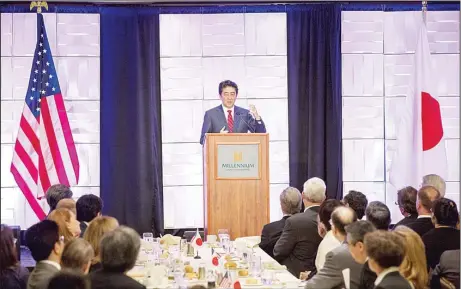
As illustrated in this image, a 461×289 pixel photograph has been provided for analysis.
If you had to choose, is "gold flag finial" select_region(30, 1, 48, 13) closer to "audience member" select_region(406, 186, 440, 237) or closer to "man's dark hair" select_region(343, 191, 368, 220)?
"man's dark hair" select_region(343, 191, 368, 220)

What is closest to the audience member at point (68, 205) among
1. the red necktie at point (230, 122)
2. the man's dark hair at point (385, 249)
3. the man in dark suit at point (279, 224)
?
the man in dark suit at point (279, 224)

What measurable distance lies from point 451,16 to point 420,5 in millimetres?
518

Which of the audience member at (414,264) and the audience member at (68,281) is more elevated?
the audience member at (68,281)

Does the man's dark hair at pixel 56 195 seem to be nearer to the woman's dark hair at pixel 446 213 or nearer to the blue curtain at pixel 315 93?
the blue curtain at pixel 315 93

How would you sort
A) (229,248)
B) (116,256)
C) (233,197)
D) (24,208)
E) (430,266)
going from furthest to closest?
1. (24,208)
2. (233,197)
3. (229,248)
4. (430,266)
5. (116,256)

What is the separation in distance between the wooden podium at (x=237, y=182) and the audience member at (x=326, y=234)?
223 cm

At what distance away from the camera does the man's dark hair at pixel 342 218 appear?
511 centimetres

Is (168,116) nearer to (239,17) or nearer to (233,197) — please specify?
(239,17)

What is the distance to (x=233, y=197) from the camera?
8.09 metres

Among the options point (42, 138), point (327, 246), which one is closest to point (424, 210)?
point (327, 246)

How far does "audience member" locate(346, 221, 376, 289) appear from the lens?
4.51 m

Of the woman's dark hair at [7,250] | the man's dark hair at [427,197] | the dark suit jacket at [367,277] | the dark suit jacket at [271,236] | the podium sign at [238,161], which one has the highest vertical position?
the podium sign at [238,161]

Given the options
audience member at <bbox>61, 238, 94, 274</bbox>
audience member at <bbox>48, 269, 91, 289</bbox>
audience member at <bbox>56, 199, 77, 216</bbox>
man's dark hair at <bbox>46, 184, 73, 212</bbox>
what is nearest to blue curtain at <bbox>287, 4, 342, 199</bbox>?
man's dark hair at <bbox>46, 184, 73, 212</bbox>

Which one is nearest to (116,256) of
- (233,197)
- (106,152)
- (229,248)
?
(229,248)
